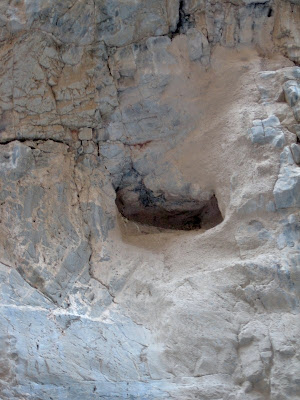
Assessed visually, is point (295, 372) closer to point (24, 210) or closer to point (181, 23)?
point (24, 210)

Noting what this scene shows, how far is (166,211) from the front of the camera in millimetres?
3457

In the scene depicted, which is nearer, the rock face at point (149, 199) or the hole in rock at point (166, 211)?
the rock face at point (149, 199)

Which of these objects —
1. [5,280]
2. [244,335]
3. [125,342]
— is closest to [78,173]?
[5,280]

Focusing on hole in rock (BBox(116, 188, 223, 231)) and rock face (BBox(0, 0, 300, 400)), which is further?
hole in rock (BBox(116, 188, 223, 231))

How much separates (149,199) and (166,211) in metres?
0.16

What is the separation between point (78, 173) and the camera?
3.10 meters

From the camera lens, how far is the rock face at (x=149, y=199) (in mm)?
2457

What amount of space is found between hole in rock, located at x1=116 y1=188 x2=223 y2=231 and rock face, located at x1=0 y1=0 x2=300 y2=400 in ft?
0.03

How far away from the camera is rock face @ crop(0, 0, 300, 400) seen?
2457mm

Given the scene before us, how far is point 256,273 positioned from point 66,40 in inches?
70.2

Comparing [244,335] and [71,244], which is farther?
[71,244]

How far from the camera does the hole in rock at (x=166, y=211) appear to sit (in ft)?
10.9

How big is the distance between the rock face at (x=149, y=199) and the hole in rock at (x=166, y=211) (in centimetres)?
1

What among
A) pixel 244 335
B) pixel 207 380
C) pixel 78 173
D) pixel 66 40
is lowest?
pixel 207 380
